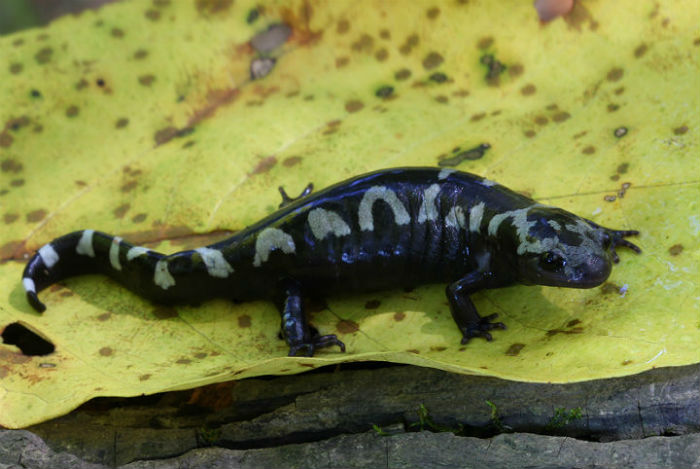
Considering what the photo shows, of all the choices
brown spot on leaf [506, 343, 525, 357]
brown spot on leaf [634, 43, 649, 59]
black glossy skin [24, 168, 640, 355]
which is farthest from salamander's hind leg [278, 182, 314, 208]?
brown spot on leaf [634, 43, 649, 59]

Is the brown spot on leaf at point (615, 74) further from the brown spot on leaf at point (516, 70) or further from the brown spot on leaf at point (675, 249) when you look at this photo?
the brown spot on leaf at point (675, 249)

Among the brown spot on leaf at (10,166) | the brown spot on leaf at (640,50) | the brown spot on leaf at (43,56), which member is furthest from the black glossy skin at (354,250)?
the brown spot on leaf at (43,56)

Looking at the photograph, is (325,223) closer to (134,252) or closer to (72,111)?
(134,252)

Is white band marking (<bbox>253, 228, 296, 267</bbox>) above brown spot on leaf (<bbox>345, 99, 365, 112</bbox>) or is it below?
below

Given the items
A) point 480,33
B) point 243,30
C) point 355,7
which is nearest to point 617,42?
point 480,33

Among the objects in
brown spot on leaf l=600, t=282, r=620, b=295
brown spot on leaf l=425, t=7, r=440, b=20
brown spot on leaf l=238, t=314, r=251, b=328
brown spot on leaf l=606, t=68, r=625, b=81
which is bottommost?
brown spot on leaf l=600, t=282, r=620, b=295

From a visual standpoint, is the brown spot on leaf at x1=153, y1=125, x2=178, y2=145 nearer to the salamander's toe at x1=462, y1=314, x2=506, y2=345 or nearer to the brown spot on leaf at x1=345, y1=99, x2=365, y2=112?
the brown spot on leaf at x1=345, y1=99, x2=365, y2=112

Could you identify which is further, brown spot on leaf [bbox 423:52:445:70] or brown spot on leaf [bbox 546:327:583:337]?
brown spot on leaf [bbox 423:52:445:70]
